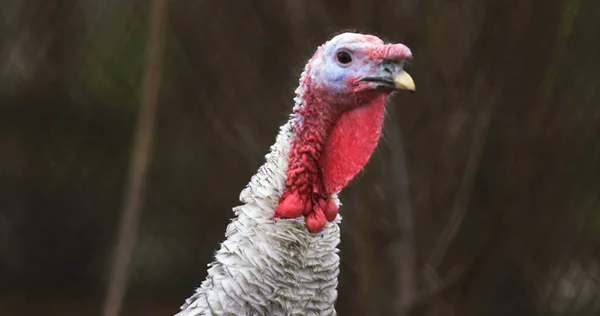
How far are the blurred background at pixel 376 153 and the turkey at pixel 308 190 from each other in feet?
4.35

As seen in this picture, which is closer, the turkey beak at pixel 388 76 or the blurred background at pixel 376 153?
the turkey beak at pixel 388 76

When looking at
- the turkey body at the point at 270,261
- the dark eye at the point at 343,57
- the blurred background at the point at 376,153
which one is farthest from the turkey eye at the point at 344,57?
the blurred background at the point at 376,153

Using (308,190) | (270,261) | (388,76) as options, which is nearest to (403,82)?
(388,76)

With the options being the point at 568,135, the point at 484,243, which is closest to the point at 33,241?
the point at 484,243

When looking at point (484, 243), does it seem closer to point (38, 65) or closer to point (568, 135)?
point (568, 135)

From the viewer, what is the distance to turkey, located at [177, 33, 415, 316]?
7.47 ft

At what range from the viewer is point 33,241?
238 inches

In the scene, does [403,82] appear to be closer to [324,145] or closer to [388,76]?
[388,76]

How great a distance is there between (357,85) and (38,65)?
12.2 feet

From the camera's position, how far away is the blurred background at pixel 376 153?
14.2ft

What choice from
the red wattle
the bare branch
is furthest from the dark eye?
the bare branch

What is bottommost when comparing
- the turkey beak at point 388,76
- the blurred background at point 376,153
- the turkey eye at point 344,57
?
the turkey beak at point 388,76

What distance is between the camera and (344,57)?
7.59 ft

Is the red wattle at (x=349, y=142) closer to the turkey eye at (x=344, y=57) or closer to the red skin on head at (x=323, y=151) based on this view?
the red skin on head at (x=323, y=151)
